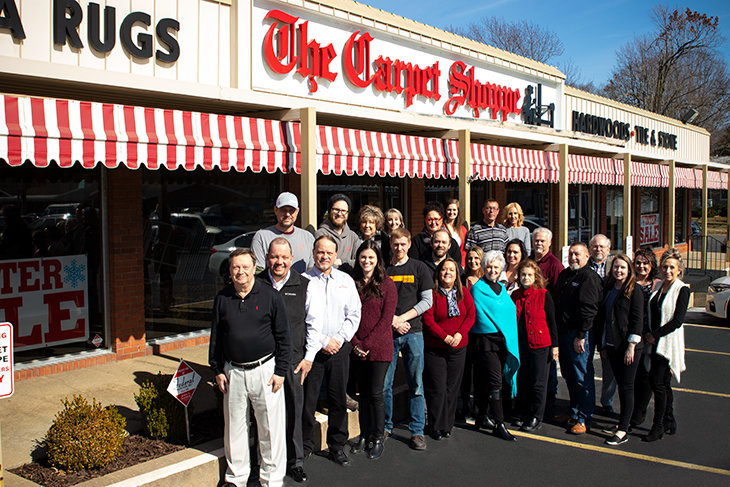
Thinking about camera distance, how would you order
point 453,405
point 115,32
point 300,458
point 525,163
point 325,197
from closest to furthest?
1. point 300,458
2. point 453,405
3. point 115,32
4. point 325,197
5. point 525,163

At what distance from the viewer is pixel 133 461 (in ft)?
15.5

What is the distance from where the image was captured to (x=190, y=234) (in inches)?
333

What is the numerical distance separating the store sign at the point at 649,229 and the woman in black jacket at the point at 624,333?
16857mm

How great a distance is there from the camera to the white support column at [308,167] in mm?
7184

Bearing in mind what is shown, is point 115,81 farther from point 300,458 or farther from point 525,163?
point 525,163

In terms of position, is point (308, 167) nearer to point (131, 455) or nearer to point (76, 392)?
point (76, 392)

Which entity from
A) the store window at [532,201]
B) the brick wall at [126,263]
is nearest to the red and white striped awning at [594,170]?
the store window at [532,201]

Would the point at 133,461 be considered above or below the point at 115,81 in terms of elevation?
below

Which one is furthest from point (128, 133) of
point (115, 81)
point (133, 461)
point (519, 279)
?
point (519, 279)

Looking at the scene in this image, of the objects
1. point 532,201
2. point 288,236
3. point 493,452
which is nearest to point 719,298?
point 532,201

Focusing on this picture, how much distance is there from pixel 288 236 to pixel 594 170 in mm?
9367

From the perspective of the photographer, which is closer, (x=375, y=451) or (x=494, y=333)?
Answer: (x=375, y=451)

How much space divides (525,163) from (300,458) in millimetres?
7766

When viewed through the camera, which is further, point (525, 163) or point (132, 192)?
point (525, 163)
